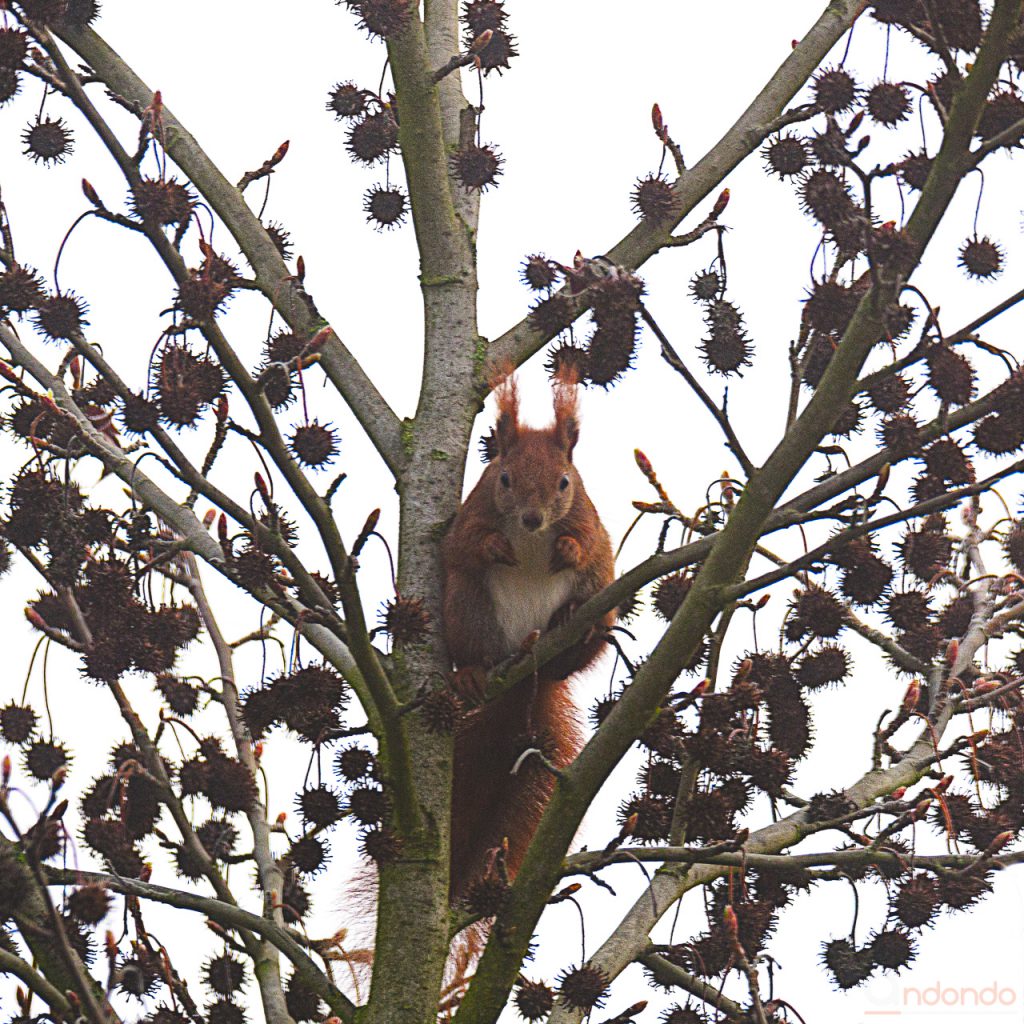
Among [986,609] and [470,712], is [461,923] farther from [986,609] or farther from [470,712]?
[986,609]

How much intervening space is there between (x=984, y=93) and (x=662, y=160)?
5.01 feet

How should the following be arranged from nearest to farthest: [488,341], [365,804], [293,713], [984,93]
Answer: [984,93] → [293,713] → [365,804] → [488,341]

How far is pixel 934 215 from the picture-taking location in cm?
317

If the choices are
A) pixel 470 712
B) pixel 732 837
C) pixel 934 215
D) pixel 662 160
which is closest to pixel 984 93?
pixel 934 215

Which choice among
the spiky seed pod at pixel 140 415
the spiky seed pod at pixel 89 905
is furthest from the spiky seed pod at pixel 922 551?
the spiky seed pod at pixel 89 905

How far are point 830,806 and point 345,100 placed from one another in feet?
9.00

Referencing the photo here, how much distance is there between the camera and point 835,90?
12.4ft

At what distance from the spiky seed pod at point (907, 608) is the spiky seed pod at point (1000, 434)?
19.5 inches

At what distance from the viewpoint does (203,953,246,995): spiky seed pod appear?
4.01 meters

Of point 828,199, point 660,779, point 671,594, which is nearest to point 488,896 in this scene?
point 660,779

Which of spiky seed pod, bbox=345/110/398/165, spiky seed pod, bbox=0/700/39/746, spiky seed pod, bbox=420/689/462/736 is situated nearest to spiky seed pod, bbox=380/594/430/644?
spiky seed pod, bbox=420/689/462/736

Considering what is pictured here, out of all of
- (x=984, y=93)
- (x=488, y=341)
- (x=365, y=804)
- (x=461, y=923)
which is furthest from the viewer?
(x=488, y=341)

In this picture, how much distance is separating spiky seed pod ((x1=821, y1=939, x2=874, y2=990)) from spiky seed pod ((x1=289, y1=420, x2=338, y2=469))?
1775 millimetres

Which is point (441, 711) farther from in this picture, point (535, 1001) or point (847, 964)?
point (847, 964)
